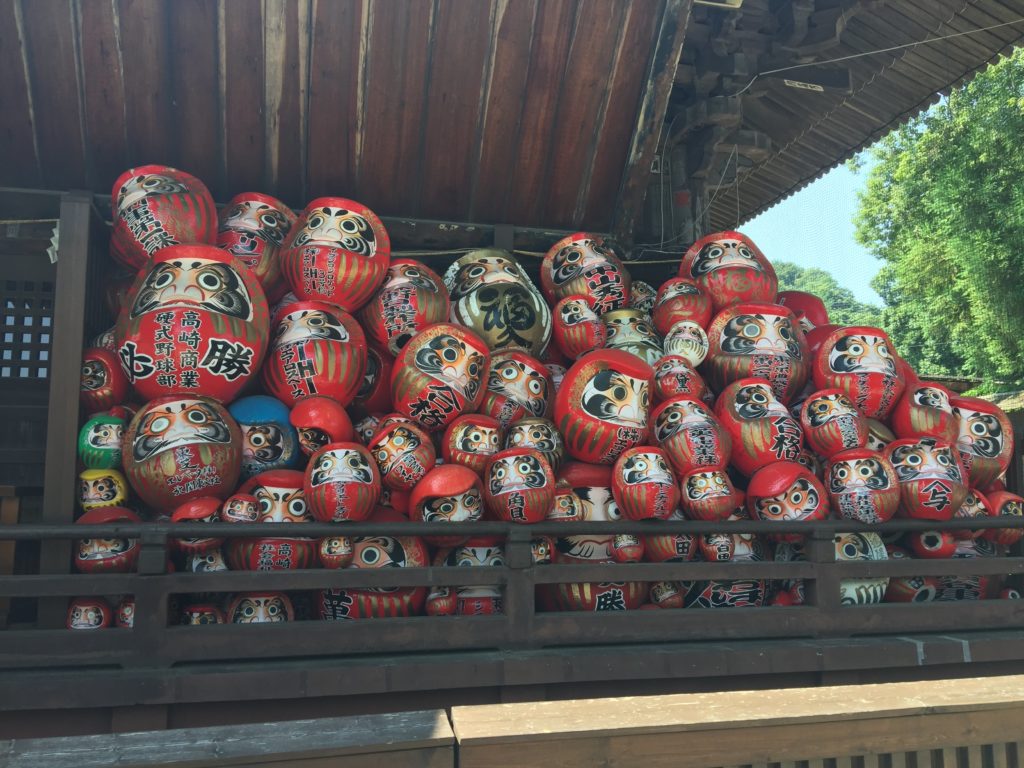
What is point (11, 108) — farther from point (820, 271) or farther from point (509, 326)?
point (820, 271)

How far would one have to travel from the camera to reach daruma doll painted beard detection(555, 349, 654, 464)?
4.67m

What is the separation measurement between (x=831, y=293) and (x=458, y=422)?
208 feet

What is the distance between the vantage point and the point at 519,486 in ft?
14.0

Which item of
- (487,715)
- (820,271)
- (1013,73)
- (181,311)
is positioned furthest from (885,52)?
(820,271)

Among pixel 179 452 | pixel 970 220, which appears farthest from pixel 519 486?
pixel 970 220

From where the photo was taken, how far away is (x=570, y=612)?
425 cm

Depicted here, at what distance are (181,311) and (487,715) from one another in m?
3.13

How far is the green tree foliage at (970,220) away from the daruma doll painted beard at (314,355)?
13623 millimetres

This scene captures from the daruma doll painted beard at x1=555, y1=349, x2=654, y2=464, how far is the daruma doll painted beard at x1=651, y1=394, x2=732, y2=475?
0.14 metres

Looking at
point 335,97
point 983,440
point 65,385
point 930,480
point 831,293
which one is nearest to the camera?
point 65,385

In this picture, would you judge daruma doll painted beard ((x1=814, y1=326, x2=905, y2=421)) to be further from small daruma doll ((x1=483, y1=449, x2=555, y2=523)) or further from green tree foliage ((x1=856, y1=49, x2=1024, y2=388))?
green tree foliage ((x1=856, y1=49, x2=1024, y2=388))

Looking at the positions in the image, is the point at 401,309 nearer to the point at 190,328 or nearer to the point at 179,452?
the point at 190,328

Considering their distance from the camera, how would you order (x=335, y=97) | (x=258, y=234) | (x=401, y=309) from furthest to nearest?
1. (x=335, y=97)
2. (x=258, y=234)
3. (x=401, y=309)

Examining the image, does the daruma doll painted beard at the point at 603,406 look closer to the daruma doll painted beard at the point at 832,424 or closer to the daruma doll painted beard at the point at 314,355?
the daruma doll painted beard at the point at 832,424
